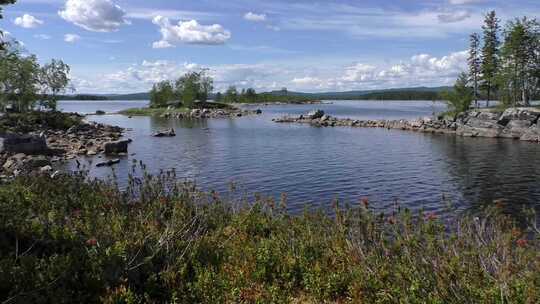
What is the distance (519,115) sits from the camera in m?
60.2

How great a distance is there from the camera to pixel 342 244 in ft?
32.2

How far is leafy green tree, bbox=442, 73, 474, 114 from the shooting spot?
261 ft

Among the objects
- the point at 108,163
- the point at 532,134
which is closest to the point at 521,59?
the point at 532,134

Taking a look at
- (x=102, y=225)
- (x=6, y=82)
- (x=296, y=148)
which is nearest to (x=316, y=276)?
(x=102, y=225)

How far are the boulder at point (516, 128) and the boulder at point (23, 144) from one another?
57.8 meters

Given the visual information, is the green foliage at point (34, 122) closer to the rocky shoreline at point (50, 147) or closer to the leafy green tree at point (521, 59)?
the rocky shoreline at point (50, 147)

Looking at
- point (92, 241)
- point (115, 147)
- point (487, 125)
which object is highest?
point (92, 241)

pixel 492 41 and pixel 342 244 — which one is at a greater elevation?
pixel 492 41

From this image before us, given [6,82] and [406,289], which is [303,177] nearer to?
[406,289]

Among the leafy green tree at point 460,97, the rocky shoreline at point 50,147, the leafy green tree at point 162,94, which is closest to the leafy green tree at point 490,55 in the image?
the leafy green tree at point 460,97

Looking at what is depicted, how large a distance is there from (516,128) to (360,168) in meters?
35.1

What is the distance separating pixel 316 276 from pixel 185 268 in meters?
2.55

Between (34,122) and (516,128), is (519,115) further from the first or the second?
(34,122)

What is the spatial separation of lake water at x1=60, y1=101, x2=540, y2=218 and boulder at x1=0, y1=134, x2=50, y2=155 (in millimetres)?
9004
